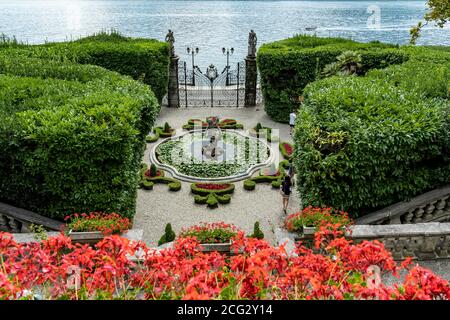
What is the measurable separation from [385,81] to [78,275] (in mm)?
14494

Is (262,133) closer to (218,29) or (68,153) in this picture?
(68,153)

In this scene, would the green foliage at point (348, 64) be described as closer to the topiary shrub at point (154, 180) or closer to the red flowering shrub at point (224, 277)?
the topiary shrub at point (154, 180)

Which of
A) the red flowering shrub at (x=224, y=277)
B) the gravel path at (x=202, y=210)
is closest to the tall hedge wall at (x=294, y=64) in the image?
the gravel path at (x=202, y=210)

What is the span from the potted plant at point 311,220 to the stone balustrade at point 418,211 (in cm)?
138

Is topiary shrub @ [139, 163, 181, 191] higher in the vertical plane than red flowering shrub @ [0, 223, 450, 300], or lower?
lower

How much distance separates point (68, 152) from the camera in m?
11.1

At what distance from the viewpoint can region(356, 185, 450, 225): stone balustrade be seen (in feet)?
39.0

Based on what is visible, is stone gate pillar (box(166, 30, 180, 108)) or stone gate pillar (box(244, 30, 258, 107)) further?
stone gate pillar (box(166, 30, 180, 108))


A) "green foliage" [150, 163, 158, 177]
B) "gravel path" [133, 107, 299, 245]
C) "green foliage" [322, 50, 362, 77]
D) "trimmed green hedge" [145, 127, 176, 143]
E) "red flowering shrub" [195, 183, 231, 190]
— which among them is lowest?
"gravel path" [133, 107, 299, 245]

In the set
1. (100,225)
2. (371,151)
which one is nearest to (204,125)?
(371,151)

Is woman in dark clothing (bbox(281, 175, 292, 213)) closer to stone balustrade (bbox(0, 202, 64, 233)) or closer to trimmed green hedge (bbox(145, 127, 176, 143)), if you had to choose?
stone balustrade (bbox(0, 202, 64, 233))

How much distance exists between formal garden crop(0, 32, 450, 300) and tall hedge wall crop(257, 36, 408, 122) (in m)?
3.49

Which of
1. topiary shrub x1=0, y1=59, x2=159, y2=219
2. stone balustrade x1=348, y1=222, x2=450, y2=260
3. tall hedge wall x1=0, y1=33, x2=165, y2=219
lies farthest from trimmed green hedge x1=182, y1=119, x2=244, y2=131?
stone balustrade x1=348, y1=222, x2=450, y2=260
